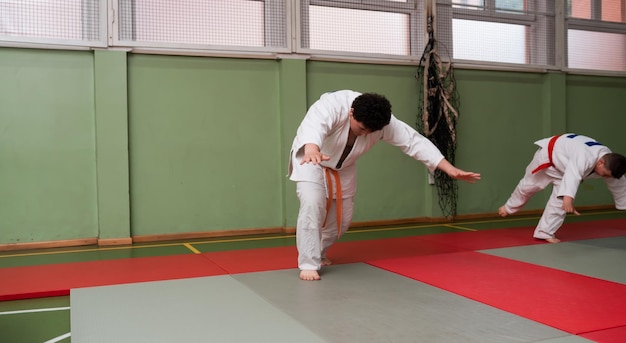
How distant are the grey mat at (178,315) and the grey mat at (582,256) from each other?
7.23ft

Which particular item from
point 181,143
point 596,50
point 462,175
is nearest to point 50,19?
point 181,143

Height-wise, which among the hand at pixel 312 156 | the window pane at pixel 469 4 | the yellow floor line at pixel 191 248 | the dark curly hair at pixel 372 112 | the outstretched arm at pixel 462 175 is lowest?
the yellow floor line at pixel 191 248

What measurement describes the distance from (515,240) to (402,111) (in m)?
2.15

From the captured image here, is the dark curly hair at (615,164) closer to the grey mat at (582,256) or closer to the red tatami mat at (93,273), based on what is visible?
the grey mat at (582,256)

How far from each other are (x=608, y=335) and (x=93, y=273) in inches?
126

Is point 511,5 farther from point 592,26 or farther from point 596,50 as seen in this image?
point 596,50

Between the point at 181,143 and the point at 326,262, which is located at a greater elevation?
the point at 181,143

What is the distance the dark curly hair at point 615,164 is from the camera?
448cm

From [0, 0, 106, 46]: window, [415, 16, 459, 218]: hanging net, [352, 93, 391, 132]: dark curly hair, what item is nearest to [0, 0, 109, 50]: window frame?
[0, 0, 106, 46]: window

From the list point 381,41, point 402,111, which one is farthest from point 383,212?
point 381,41

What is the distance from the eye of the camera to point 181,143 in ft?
18.1

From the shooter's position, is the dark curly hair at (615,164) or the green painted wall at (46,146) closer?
the dark curly hair at (615,164)

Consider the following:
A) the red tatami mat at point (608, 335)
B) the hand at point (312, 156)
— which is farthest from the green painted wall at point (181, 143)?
the red tatami mat at point (608, 335)

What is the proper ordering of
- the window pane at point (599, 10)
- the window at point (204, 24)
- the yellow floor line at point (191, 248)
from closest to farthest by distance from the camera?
1. the yellow floor line at point (191, 248)
2. the window at point (204, 24)
3. the window pane at point (599, 10)
